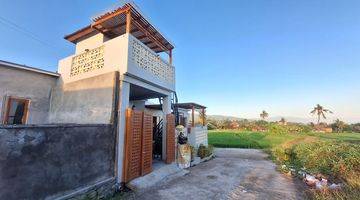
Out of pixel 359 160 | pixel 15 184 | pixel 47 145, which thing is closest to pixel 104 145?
pixel 47 145

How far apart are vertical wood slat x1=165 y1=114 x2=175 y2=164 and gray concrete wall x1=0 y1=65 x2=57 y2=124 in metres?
5.08

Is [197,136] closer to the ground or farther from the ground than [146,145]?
farther from the ground

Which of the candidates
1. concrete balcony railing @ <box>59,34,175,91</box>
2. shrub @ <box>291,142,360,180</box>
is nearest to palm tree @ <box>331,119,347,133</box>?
shrub @ <box>291,142,360,180</box>

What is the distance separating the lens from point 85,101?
757cm

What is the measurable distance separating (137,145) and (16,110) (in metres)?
4.71

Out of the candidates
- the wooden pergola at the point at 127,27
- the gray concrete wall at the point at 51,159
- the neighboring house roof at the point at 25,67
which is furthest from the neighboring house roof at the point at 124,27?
the gray concrete wall at the point at 51,159

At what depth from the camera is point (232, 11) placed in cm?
1120

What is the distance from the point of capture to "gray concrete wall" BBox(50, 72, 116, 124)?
6852 mm

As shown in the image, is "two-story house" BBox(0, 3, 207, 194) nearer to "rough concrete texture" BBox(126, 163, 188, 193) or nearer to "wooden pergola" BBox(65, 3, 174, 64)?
"wooden pergola" BBox(65, 3, 174, 64)

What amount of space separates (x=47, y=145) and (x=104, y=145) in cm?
180

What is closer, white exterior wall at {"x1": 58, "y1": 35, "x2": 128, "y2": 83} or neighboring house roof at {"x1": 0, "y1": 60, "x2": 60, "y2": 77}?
white exterior wall at {"x1": 58, "y1": 35, "x2": 128, "y2": 83}

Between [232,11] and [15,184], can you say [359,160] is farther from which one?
[15,184]

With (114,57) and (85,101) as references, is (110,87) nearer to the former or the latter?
(114,57)

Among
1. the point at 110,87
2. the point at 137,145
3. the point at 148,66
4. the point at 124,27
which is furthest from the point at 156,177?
the point at 124,27
